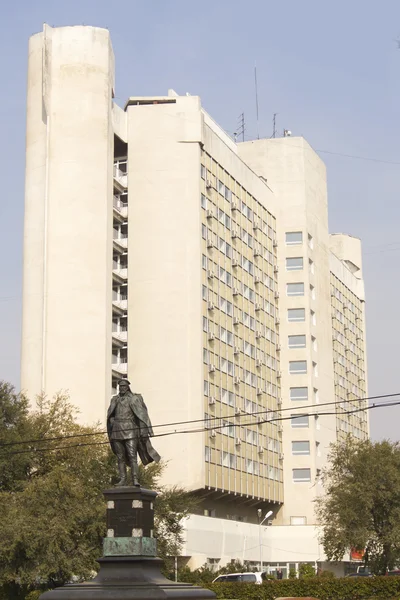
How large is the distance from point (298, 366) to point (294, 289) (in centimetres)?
767

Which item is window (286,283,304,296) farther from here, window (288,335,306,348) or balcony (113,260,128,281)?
balcony (113,260,128,281)

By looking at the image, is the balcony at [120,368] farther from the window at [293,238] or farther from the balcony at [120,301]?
the window at [293,238]

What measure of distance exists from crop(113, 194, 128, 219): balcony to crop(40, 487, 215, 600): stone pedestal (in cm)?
5334

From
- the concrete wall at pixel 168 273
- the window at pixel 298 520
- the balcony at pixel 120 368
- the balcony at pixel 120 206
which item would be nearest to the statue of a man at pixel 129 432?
the concrete wall at pixel 168 273

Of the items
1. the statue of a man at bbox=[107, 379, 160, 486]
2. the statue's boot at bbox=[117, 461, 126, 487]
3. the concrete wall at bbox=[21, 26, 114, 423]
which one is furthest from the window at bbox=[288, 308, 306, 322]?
the statue's boot at bbox=[117, 461, 126, 487]

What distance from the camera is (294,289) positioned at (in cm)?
10550

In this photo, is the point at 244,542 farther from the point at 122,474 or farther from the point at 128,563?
the point at 128,563

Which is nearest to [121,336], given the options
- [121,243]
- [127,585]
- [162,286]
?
[162,286]

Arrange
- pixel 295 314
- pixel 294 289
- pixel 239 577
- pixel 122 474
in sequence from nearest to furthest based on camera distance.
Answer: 1. pixel 122 474
2. pixel 239 577
3. pixel 295 314
4. pixel 294 289

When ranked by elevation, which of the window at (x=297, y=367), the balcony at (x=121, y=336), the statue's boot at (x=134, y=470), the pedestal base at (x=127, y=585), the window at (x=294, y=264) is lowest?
the pedestal base at (x=127, y=585)

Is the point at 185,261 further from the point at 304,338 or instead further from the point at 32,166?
the point at 304,338

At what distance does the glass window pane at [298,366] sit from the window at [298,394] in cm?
180

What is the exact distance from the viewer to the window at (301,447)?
101750 millimetres

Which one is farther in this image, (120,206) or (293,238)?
(293,238)
